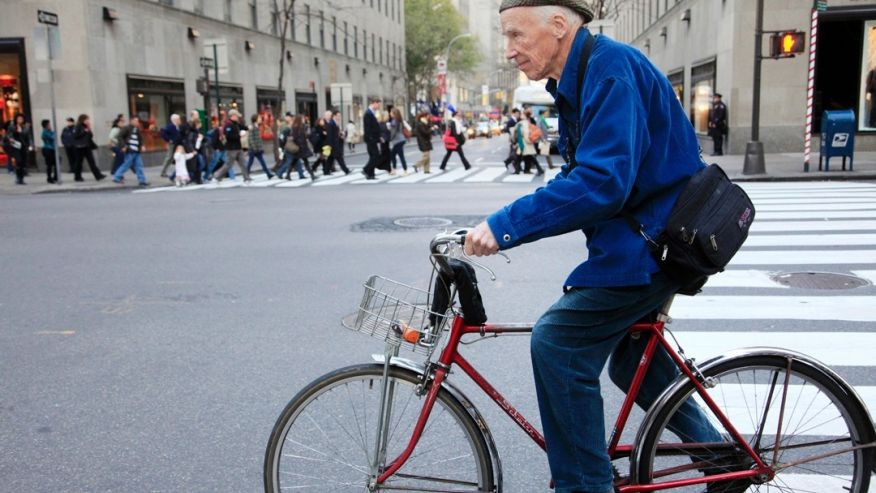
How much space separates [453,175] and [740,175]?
762cm

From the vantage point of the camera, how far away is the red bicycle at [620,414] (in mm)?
2656

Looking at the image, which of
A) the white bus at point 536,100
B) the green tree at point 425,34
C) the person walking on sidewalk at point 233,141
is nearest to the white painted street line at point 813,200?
the person walking on sidewalk at point 233,141

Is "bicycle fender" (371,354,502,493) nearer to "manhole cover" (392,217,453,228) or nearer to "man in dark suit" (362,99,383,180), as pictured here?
"manhole cover" (392,217,453,228)

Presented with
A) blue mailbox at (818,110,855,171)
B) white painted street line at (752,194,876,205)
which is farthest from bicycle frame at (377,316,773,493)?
blue mailbox at (818,110,855,171)

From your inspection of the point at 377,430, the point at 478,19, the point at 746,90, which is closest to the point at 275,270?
the point at 377,430

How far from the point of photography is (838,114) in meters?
17.0

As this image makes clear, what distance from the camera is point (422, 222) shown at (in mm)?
11516

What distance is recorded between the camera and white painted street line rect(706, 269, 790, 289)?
23.2 feet

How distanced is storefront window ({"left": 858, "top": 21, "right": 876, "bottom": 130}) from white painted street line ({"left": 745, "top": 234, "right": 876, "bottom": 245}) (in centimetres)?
1740

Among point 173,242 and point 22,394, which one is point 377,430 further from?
point 173,242

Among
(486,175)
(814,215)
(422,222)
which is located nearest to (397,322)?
(422,222)

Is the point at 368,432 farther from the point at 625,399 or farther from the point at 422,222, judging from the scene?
the point at 422,222

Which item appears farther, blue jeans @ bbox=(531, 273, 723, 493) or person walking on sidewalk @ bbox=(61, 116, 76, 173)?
person walking on sidewalk @ bbox=(61, 116, 76, 173)

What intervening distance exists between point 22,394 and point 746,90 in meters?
23.5
